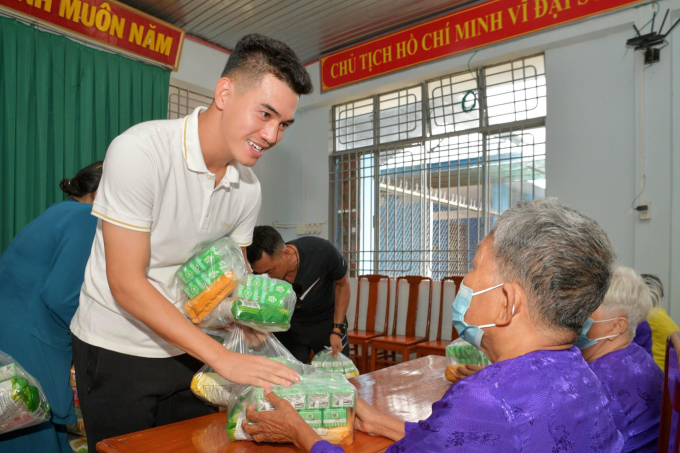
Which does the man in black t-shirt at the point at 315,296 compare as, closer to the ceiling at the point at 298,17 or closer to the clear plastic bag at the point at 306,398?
the clear plastic bag at the point at 306,398

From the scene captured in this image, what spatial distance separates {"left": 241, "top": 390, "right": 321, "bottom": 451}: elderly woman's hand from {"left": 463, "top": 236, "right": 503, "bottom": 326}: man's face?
44 centimetres

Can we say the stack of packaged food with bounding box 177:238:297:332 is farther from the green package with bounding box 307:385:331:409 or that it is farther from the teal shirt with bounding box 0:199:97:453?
the teal shirt with bounding box 0:199:97:453

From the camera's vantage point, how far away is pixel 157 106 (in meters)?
4.76

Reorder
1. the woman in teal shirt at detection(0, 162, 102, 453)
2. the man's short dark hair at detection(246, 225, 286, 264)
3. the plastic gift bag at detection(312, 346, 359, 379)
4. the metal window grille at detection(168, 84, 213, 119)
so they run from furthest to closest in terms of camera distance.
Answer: the metal window grille at detection(168, 84, 213, 119)
the man's short dark hair at detection(246, 225, 286, 264)
the plastic gift bag at detection(312, 346, 359, 379)
the woman in teal shirt at detection(0, 162, 102, 453)

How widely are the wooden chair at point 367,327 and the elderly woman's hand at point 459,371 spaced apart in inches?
106

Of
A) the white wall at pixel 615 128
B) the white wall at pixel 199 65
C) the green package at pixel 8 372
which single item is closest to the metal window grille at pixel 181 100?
the white wall at pixel 199 65

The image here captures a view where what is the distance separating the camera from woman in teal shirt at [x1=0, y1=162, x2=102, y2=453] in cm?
172

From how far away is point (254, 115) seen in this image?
4.15 feet

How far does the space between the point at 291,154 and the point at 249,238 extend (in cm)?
491

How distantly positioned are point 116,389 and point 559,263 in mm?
1160

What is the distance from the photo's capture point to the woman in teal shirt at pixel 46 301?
1716 mm

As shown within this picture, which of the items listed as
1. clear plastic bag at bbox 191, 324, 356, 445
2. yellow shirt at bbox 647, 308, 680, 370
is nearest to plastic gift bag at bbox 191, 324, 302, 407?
clear plastic bag at bbox 191, 324, 356, 445

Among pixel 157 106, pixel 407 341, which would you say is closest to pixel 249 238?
pixel 407 341

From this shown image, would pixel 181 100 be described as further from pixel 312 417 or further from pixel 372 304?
pixel 312 417
